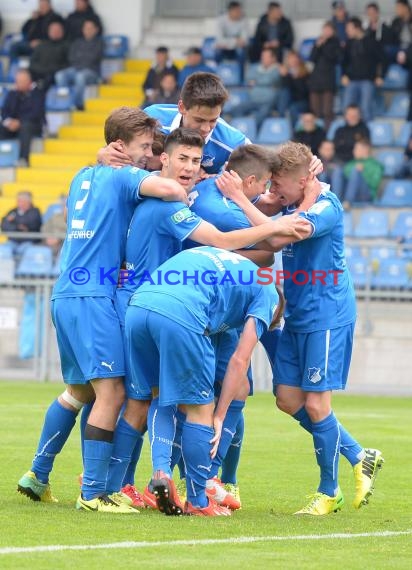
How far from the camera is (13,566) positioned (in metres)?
5.37

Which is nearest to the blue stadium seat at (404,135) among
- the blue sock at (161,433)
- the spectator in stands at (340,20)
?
the spectator in stands at (340,20)

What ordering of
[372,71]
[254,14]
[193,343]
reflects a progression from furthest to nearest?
1. [254,14]
2. [372,71]
3. [193,343]

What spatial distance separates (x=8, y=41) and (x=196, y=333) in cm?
1976

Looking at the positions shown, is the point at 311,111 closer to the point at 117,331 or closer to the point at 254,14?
the point at 254,14

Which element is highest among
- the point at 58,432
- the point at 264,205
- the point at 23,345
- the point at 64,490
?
the point at 264,205

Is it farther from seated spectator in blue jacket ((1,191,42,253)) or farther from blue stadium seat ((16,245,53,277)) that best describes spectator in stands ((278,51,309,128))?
blue stadium seat ((16,245,53,277))

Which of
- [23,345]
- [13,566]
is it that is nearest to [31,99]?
[23,345]

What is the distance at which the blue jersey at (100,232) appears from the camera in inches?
286

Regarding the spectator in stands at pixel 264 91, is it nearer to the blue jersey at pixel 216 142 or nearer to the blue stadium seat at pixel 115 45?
the blue stadium seat at pixel 115 45

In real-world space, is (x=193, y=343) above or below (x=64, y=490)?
above

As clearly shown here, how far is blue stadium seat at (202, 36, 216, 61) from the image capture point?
77.9ft

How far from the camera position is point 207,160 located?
8328mm

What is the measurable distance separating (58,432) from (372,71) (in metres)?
14.8

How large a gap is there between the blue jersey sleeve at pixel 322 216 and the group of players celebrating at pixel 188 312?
10 mm
